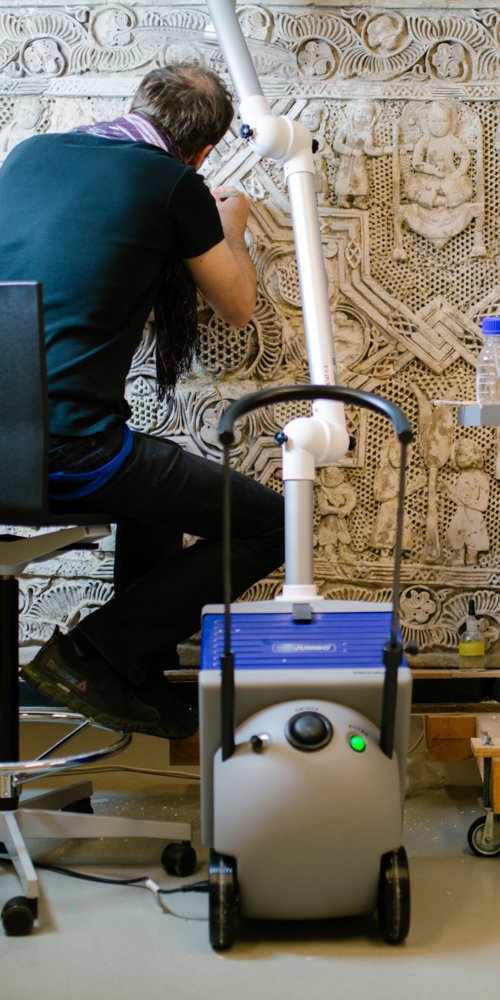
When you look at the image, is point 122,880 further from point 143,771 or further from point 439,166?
point 439,166

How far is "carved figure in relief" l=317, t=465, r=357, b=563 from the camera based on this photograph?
271 cm

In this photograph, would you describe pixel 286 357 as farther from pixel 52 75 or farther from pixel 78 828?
pixel 78 828

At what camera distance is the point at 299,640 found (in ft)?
5.55

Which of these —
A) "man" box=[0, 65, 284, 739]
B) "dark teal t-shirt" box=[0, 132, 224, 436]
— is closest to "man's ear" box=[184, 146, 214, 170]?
"man" box=[0, 65, 284, 739]

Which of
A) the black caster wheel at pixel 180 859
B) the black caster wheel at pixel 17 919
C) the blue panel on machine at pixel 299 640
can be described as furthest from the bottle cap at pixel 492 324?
the black caster wheel at pixel 17 919

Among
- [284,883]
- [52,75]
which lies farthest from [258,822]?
[52,75]

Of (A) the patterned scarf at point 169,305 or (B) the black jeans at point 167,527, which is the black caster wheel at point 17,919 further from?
(A) the patterned scarf at point 169,305

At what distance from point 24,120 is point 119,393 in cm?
111

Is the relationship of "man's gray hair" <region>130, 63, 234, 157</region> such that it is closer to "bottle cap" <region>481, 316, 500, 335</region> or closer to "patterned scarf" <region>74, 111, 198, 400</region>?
"patterned scarf" <region>74, 111, 198, 400</region>

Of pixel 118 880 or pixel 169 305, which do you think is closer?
pixel 118 880

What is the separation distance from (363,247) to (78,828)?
1626 mm

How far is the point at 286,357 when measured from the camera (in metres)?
2.71

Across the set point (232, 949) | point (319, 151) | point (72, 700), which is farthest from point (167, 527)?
point (319, 151)

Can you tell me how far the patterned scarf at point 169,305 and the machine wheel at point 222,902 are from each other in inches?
49.3
